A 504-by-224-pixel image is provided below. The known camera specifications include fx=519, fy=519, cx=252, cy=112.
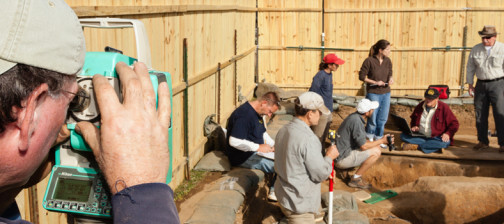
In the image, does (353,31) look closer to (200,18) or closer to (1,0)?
(200,18)

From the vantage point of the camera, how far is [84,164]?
1301 millimetres

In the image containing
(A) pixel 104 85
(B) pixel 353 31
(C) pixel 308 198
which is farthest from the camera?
(B) pixel 353 31

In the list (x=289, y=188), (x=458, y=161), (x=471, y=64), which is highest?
(x=471, y=64)

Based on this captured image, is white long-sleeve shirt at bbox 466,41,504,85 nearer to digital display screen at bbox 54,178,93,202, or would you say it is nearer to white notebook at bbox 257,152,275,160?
white notebook at bbox 257,152,275,160

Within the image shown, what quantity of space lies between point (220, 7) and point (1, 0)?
7.92 metres

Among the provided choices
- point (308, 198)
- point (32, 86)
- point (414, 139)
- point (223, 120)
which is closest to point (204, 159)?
point (223, 120)

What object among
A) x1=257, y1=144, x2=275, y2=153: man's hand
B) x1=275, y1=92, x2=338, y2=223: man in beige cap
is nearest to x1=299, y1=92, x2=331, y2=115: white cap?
x1=275, y1=92, x2=338, y2=223: man in beige cap

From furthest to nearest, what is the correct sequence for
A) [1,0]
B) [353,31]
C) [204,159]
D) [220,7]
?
[353,31]
[220,7]
[204,159]
[1,0]

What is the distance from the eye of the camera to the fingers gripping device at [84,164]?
1.21 meters

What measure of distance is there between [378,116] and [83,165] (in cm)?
895

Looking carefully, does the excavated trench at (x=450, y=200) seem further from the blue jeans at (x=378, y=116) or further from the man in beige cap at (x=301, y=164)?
the man in beige cap at (x=301, y=164)

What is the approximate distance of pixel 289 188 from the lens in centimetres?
528

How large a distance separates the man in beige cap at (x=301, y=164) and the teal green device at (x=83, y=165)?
12.5 ft

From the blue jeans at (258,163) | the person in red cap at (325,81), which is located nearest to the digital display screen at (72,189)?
the blue jeans at (258,163)
